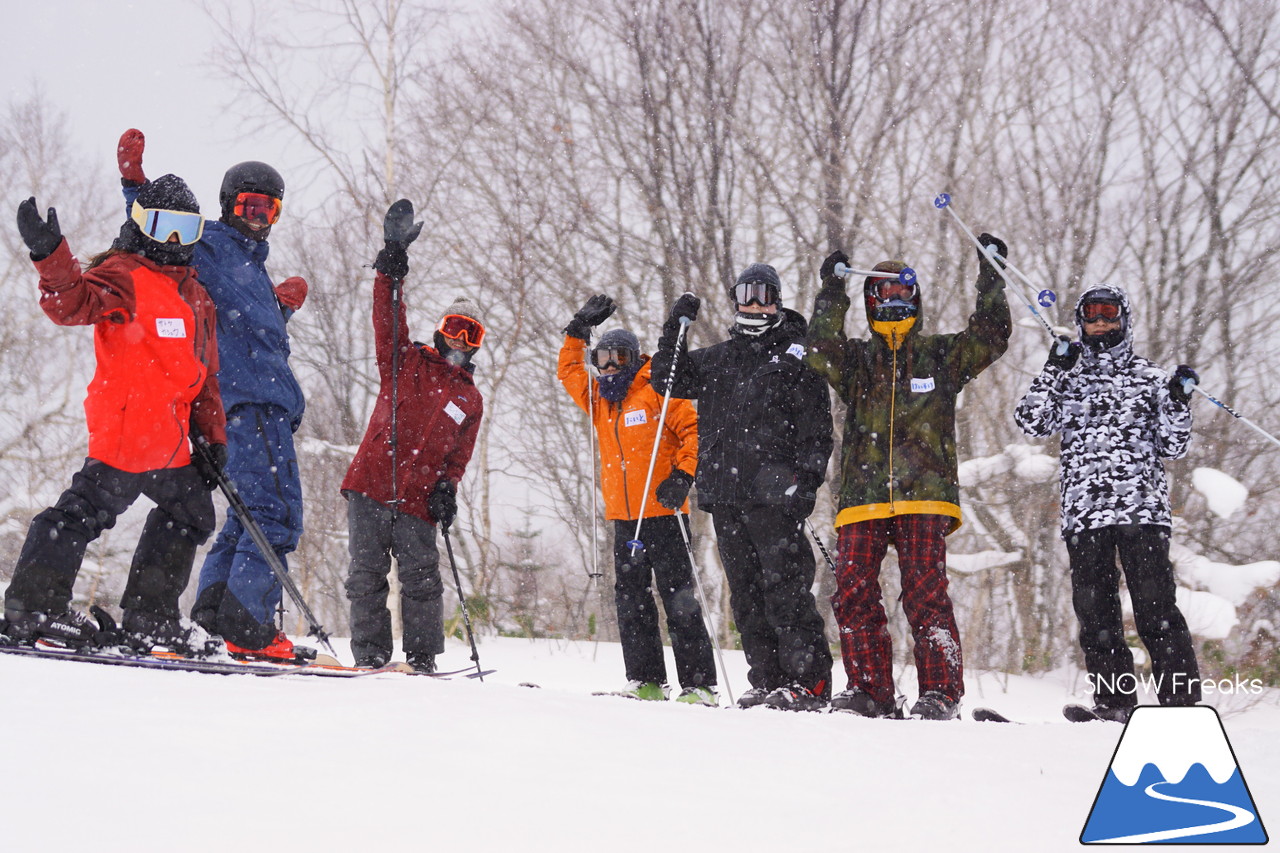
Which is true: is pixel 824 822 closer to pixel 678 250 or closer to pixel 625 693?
pixel 625 693

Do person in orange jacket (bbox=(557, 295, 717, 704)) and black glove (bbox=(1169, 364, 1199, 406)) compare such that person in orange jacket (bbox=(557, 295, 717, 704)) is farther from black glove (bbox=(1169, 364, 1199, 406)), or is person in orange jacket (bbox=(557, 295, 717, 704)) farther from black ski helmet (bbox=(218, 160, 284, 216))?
black glove (bbox=(1169, 364, 1199, 406))

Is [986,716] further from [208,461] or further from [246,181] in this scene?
[246,181]

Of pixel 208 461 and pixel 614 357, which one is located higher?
pixel 614 357

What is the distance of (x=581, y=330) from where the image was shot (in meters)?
4.73

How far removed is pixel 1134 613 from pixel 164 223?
11.7ft

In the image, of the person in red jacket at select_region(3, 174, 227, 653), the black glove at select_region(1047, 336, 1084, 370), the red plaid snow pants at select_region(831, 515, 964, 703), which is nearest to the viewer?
the person in red jacket at select_region(3, 174, 227, 653)

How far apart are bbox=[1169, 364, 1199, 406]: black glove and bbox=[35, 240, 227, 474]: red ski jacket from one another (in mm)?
3410

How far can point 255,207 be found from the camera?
149 inches

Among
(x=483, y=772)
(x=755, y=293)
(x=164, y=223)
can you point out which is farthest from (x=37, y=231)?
(x=755, y=293)

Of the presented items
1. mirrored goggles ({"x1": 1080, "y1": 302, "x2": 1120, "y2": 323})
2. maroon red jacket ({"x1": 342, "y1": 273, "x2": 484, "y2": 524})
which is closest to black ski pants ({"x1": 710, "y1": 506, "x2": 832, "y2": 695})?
maroon red jacket ({"x1": 342, "y1": 273, "x2": 484, "y2": 524})

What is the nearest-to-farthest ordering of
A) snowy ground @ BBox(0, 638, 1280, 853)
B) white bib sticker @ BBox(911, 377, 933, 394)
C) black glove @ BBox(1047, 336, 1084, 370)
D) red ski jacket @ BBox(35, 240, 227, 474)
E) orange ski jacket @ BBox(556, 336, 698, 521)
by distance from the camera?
1. snowy ground @ BBox(0, 638, 1280, 853)
2. red ski jacket @ BBox(35, 240, 227, 474)
3. white bib sticker @ BBox(911, 377, 933, 394)
4. black glove @ BBox(1047, 336, 1084, 370)
5. orange ski jacket @ BBox(556, 336, 698, 521)

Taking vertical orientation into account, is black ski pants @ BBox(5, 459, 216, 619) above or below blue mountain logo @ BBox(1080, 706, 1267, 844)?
above

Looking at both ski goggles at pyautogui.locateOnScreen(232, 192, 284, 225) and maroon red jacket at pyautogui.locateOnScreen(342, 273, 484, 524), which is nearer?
ski goggles at pyautogui.locateOnScreen(232, 192, 284, 225)

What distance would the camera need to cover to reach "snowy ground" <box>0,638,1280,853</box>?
1600mm
